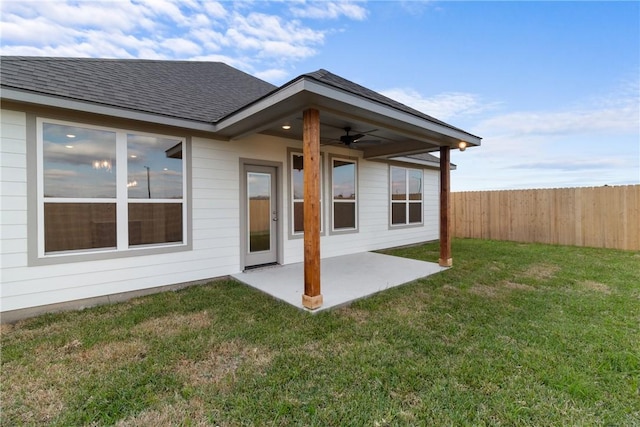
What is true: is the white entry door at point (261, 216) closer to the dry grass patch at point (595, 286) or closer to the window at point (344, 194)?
the window at point (344, 194)

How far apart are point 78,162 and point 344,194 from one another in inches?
212

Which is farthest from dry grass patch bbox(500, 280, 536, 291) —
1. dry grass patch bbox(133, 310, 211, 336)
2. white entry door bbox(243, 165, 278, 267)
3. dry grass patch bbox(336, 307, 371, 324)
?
dry grass patch bbox(133, 310, 211, 336)

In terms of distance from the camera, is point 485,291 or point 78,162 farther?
point 485,291

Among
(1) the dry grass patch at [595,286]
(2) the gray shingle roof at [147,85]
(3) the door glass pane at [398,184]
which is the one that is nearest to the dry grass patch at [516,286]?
(1) the dry grass patch at [595,286]

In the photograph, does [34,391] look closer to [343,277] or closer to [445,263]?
[343,277]

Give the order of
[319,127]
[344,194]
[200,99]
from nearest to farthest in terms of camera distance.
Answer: [319,127] → [200,99] → [344,194]

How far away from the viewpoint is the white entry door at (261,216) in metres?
5.55

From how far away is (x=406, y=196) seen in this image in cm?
902

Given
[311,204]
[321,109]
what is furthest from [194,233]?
[321,109]

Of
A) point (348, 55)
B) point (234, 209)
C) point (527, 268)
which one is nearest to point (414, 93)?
point (348, 55)

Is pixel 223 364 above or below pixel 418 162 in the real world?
below

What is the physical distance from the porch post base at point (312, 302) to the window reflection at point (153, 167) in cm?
284

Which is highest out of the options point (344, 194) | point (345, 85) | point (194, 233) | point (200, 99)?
point (200, 99)

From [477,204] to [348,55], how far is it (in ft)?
24.8
